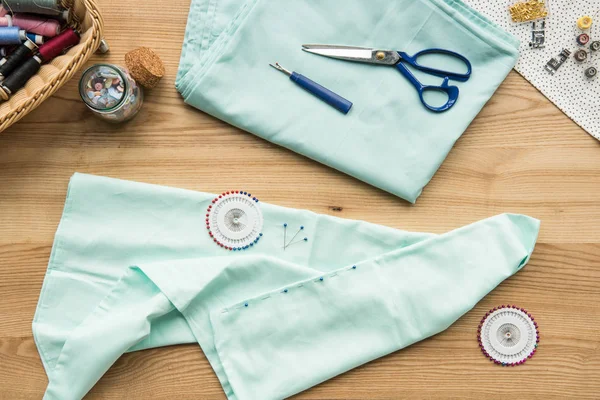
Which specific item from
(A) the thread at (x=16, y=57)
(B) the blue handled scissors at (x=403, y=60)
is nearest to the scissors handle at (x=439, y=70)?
(B) the blue handled scissors at (x=403, y=60)

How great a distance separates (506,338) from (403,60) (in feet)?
1.68

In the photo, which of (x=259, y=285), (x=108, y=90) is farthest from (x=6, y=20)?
(x=259, y=285)

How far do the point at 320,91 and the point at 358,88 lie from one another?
7cm

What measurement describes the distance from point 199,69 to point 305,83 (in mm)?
180

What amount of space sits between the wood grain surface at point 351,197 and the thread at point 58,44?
7 cm

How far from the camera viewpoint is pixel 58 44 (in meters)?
0.95

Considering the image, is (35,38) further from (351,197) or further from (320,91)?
(351,197)

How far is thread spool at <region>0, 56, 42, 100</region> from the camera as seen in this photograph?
3.05 feet

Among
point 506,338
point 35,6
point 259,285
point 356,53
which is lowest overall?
point 259,285

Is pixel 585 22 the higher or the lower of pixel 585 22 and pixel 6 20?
the higher

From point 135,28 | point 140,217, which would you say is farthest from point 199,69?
point 140,217

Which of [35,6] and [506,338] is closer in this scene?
[35,6]

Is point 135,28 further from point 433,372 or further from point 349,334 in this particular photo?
point 433,372

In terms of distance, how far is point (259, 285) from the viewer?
101 centimetres
